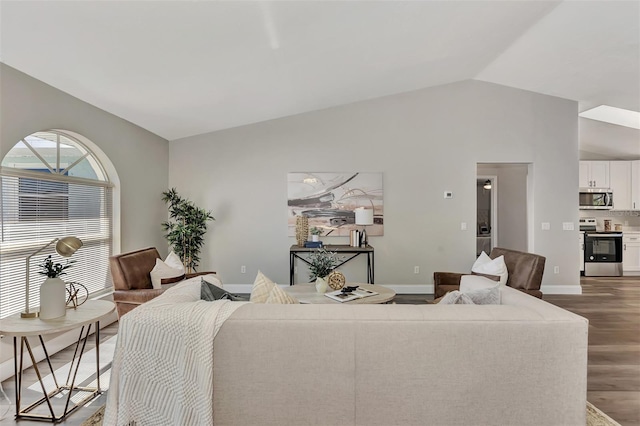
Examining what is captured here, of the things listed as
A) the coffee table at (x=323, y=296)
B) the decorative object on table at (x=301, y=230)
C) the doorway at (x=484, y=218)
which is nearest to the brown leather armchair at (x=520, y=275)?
the coffee table at (x=323, y=296)

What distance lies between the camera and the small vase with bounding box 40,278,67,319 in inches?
82.3

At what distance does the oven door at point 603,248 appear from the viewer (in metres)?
6.46

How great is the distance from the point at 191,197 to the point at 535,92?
5514mm

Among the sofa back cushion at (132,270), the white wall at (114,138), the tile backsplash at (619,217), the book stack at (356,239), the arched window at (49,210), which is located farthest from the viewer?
the tile backsplash at (619,217)

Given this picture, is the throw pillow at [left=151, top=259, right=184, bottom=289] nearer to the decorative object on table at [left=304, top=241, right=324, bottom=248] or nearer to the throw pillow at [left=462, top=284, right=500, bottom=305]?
Result: the decorative object on table at [left=304, top=241, right=324, bottom=248]

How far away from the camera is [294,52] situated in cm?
326

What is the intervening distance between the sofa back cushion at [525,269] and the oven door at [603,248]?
402 centimetres

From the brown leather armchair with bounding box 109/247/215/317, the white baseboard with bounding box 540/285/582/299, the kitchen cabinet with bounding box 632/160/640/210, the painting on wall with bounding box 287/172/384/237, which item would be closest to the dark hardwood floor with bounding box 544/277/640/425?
the white baseboard with bounding box 540/285/582/299

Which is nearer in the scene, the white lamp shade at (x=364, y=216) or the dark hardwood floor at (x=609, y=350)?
the dark hardwood floor at (x=609, y=350)

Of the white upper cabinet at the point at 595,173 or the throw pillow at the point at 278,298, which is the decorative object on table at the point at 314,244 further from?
the white upper cabinet at the point at 595,173

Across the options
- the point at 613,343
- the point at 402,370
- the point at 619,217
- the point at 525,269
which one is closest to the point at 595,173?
the point at 619,217

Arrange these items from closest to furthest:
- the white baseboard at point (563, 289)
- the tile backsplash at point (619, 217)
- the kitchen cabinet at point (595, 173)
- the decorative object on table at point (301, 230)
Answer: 1. the decorative object on table at point (301, 230)
2. the white baseboard at point (563, 289)
3. the kitchen cabinet at point (595, 173)
4. the tile backsplash at point (619, 217)

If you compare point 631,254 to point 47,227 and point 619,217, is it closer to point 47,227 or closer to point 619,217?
point 619,217

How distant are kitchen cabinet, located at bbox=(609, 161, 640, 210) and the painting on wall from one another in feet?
16.1
